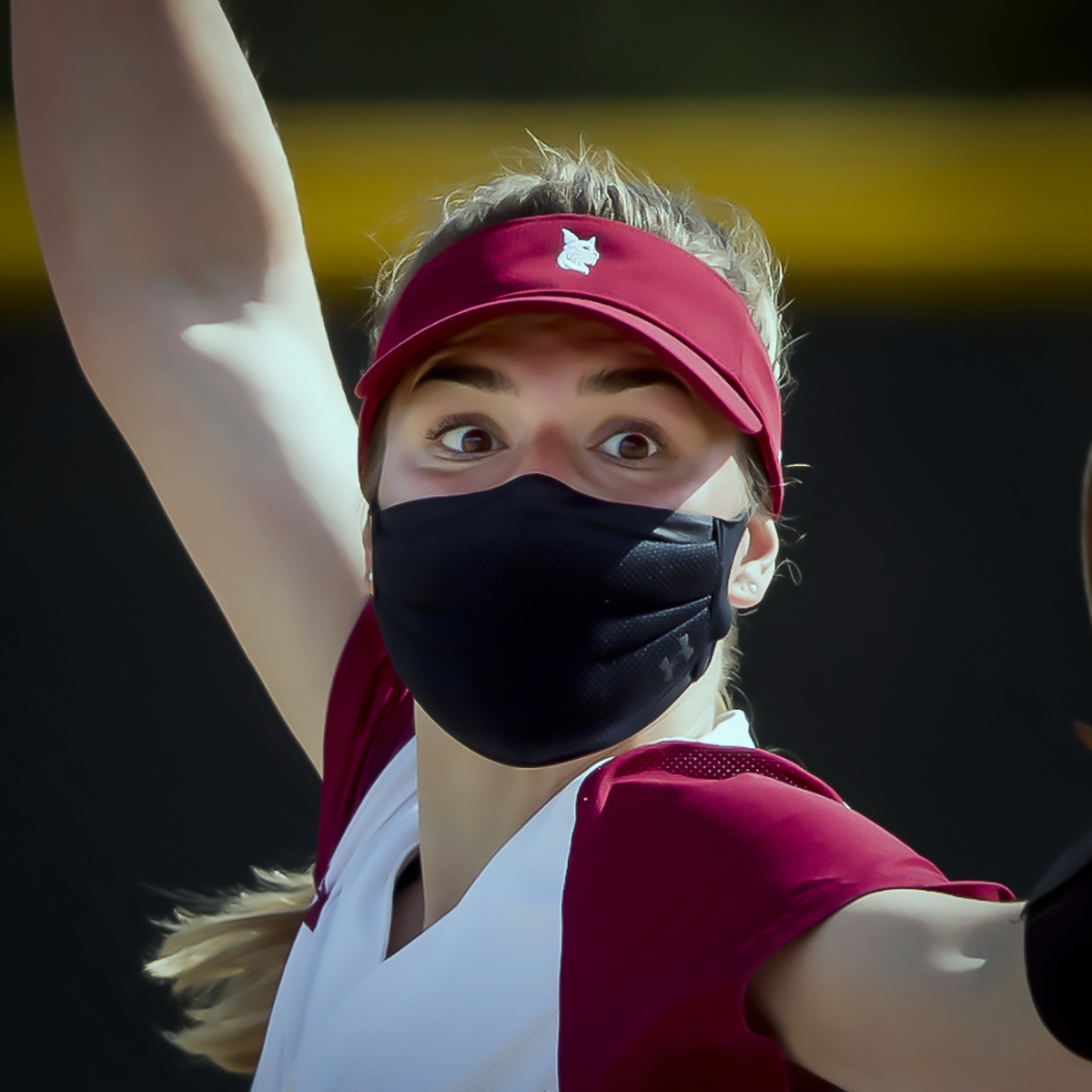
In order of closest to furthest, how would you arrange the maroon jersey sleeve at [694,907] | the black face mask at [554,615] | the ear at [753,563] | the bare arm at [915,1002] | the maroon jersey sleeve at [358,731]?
1. the bare arm at [915,1002]
2. the maroon jersey sleeve at [694,907]
3. the black face mask at [554,615]
4. the ear at [753,563]
5. the maroon jersey sleeve at [358,731]

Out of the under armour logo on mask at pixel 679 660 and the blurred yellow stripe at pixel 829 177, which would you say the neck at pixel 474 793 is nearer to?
the under armour logo on mask at pixel 679 660

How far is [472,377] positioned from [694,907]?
1.70 ft

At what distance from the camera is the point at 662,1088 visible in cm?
97

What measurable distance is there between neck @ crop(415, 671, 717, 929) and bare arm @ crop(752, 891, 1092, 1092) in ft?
1.16

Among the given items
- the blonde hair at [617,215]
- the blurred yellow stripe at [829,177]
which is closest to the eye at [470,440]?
the blonde hair at [617,215]

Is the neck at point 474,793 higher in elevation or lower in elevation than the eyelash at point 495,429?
lower

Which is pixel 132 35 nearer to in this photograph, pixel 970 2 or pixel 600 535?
pixel 600 535

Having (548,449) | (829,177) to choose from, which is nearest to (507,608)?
(548,449)

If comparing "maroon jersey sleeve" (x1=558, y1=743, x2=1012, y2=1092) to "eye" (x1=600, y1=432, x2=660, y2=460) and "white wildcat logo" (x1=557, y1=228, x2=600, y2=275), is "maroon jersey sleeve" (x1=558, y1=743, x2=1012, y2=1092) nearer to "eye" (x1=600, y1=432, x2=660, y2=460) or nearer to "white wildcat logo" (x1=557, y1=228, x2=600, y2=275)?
"eye" (x1=600, y1=432, x2=660, y2=460)

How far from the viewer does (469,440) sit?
126cm

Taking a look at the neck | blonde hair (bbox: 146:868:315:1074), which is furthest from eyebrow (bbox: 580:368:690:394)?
blonde hair (bbox: 146:868:315:1074)

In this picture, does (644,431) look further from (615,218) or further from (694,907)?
(694,907)

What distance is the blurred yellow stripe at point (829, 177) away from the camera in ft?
14.8

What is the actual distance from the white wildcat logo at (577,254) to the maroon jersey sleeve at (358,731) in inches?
A: 19.2
